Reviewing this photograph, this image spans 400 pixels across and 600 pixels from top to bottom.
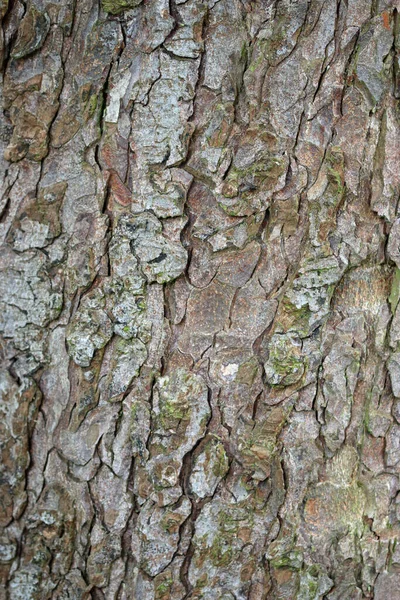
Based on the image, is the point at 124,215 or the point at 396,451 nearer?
the point at 124,215

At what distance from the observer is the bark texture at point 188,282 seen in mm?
1176

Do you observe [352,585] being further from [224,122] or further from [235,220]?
[224,122]

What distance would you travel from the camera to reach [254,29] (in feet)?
3.88

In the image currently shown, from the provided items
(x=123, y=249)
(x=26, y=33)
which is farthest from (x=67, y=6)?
(x=123, y=249)

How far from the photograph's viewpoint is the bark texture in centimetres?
118

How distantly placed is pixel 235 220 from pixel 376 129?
33cm

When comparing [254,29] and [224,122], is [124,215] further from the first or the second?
[254,29]

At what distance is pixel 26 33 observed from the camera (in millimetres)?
1218

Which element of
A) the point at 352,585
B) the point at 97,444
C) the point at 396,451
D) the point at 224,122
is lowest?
the point at 352,585

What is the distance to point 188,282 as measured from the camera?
1.19 m

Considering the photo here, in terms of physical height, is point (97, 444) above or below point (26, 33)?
below

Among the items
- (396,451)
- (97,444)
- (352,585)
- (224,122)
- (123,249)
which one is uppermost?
(224,122)

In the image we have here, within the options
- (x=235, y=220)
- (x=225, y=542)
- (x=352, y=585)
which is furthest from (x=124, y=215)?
(x=352, y=585)

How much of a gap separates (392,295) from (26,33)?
0.89 metres
